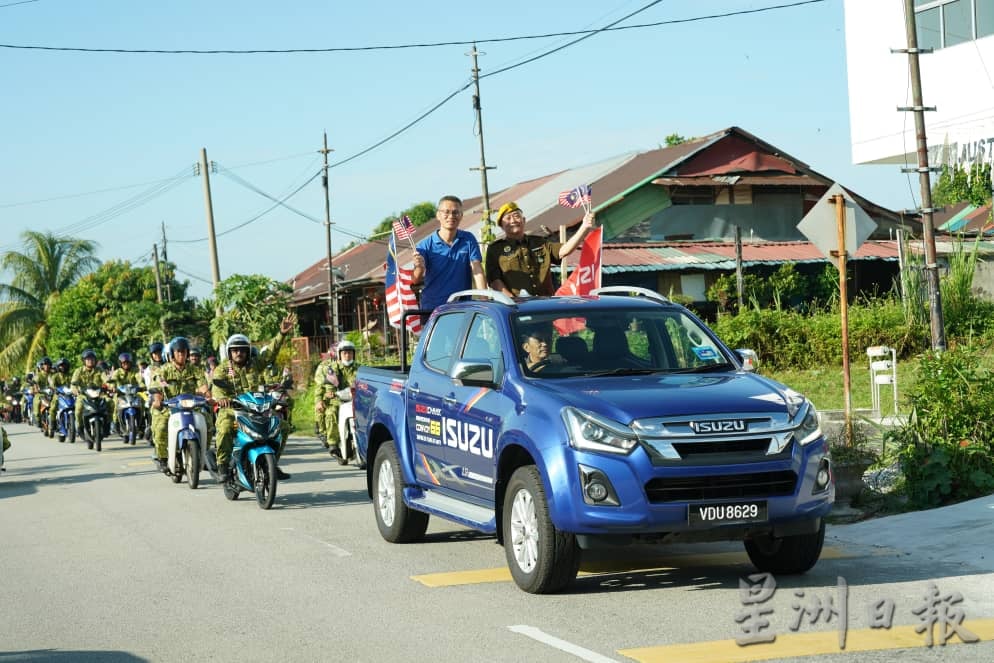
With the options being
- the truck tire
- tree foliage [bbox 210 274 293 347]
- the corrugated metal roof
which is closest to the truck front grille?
the truck tire

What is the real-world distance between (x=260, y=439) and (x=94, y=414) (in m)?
13.2

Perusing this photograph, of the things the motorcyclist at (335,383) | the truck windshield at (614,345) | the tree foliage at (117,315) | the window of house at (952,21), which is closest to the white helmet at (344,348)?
the motorcyclist at (335,383)

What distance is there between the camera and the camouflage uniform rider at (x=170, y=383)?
1744cm

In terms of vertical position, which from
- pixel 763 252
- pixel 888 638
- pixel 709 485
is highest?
pixel 763 252

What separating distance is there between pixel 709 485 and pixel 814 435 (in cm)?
82

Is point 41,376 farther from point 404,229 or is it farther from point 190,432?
point 404,229

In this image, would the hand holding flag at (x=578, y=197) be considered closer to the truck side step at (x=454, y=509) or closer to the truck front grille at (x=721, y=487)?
the truck side step at (x=454, y=509)

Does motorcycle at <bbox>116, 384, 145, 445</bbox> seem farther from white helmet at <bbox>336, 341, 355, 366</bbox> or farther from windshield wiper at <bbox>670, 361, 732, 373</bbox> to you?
windshield wiper at <bbox>670, 361, 732, 373</bbox>

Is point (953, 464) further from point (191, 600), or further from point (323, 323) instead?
point (323, 323)

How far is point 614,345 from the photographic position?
919cm

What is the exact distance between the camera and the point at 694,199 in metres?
37.2

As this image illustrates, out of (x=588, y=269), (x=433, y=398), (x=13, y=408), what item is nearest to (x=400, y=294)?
(x=588, y=269)

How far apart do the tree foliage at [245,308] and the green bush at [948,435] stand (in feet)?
103

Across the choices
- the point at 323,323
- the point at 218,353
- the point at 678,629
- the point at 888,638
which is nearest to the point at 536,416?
the point at 678,629
